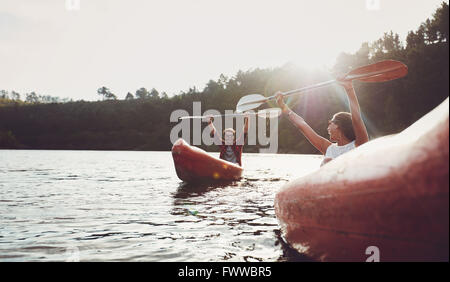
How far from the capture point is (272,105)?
205 ft

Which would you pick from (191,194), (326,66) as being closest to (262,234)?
(191,194)

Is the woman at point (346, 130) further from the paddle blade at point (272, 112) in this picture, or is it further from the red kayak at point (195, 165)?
the red kayak at point (195, 165)

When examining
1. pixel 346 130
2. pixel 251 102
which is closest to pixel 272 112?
pixel 251 102

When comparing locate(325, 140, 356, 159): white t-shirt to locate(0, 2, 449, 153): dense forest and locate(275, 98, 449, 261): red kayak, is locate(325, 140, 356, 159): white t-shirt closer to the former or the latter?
locate(275, 98, 449, 261): red kayak

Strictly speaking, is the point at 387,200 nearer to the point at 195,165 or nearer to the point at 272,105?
the point at 195,165

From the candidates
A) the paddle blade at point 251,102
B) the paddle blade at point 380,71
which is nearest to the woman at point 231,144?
the paddle blade at point 251,102

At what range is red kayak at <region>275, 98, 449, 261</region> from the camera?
1.90 metres

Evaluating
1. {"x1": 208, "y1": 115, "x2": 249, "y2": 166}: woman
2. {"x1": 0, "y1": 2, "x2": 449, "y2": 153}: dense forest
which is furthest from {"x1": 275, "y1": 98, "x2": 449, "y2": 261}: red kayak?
{"x1": 0, "y1": 2, "x2": 449, "y2": 153}: dense forest

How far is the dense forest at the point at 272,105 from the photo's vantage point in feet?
113

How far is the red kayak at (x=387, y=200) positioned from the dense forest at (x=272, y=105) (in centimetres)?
3309

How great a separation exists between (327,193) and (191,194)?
16.7 feet

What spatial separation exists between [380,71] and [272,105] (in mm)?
59318

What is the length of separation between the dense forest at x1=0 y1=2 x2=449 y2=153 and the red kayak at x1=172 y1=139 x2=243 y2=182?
28.6 meters
